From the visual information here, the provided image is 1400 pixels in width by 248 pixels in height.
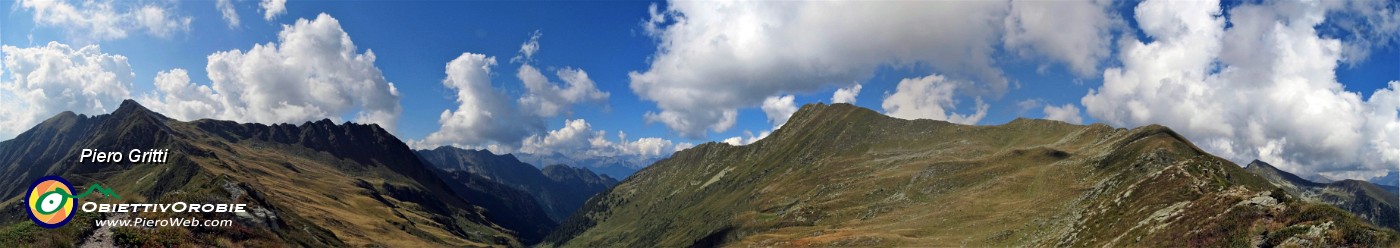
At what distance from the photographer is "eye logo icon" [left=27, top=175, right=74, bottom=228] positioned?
131 ft

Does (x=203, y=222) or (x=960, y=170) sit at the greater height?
(x=960, y=170)

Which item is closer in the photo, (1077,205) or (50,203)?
(50,203)

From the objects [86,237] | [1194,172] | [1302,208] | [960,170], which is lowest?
[86,237]

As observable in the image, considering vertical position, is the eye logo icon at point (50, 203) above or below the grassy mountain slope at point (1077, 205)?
below

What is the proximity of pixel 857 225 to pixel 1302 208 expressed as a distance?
97.1m

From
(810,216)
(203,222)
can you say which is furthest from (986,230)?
(203,222)

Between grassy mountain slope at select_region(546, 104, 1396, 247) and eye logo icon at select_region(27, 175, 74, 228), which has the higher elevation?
grassy mountain slope at select_region(546, 104, 1396, 247)

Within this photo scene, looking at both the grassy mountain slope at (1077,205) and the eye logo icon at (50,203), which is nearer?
the eye logo icon at (50,203)

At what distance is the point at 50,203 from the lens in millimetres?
40594

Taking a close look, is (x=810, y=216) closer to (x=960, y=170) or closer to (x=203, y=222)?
(x=960, y=170)

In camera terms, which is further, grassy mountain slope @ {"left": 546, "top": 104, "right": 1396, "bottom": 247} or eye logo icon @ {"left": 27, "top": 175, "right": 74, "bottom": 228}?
grassy mountain slope @ {"left": 546, "top": 104, "right": 1396, "bottom": 247}

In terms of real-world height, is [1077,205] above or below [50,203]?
above

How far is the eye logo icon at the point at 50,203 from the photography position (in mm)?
39969

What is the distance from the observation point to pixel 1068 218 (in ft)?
276
